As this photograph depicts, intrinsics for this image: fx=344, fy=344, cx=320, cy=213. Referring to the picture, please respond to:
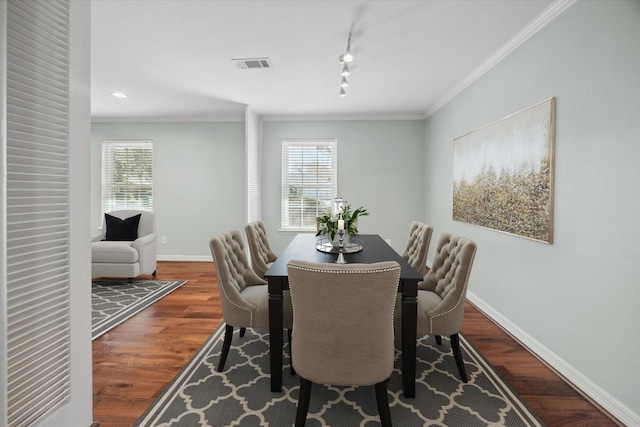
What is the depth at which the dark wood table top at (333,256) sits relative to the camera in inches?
80.7

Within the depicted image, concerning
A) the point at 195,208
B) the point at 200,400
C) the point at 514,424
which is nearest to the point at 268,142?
the point at 195,208

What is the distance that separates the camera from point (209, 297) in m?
4.05

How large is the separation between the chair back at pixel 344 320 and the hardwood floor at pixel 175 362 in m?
1.07

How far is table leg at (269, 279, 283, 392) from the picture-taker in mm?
1979

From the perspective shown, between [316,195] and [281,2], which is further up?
[281,2]

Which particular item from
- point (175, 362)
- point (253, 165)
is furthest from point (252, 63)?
point (175, 362)

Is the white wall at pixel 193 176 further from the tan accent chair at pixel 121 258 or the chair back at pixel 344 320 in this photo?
the chair back at pixel 344 320

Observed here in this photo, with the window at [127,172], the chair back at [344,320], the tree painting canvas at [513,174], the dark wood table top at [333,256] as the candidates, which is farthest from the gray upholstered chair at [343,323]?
the window at [127,172]

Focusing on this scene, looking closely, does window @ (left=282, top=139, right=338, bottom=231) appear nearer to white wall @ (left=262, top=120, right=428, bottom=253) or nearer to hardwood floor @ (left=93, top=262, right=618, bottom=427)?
white wall @ (left=262, top=120, right=428, bottom=253)

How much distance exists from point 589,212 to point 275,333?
80.5 inches

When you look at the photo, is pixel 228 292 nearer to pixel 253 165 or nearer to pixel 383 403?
pixel 383 403

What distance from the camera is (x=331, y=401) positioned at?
200 cm

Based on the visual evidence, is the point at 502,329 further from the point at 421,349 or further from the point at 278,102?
the point at 278,102

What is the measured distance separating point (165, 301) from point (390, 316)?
3137 mm
